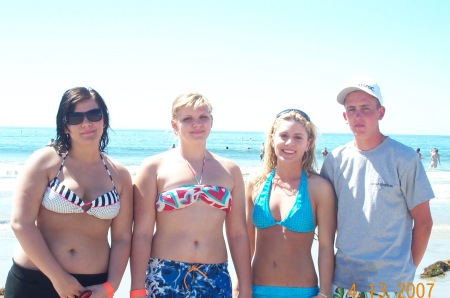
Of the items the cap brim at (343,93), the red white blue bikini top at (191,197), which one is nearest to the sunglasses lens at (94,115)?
the red white blue bikini top at (191,197)

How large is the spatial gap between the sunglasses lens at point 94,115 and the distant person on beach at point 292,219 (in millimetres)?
1399

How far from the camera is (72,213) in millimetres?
3445

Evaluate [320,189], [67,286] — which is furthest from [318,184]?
[67,286]

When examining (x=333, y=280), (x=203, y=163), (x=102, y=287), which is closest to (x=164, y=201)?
(x=203, y=163)

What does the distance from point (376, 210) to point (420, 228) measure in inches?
16.1

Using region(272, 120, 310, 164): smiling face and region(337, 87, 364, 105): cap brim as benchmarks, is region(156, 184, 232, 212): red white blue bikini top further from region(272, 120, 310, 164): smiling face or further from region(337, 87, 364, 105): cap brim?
region(337, 87, 364, 105): cap brim

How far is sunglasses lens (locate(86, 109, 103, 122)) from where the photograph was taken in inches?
140

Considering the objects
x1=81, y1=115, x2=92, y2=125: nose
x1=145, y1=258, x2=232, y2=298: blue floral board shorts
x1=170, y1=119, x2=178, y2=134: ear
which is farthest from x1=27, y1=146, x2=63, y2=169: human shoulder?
x1=145, y1=258, x2=232, y2=298: blue floral board shorts

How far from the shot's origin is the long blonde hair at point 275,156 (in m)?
4.12

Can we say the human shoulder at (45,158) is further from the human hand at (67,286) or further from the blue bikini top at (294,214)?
the blue bikini top at (294,214)

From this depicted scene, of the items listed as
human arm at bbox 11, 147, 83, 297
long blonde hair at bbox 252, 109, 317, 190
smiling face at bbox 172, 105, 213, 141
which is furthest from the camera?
long blonde hair at bbox 252, 109, 317, 190

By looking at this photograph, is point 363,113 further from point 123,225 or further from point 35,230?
point 35,230

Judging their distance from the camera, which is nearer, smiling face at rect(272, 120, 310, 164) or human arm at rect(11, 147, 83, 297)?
human arm at rect(11, 147, 83, 297)

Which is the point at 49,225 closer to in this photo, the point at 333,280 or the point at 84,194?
the point at 84,194
